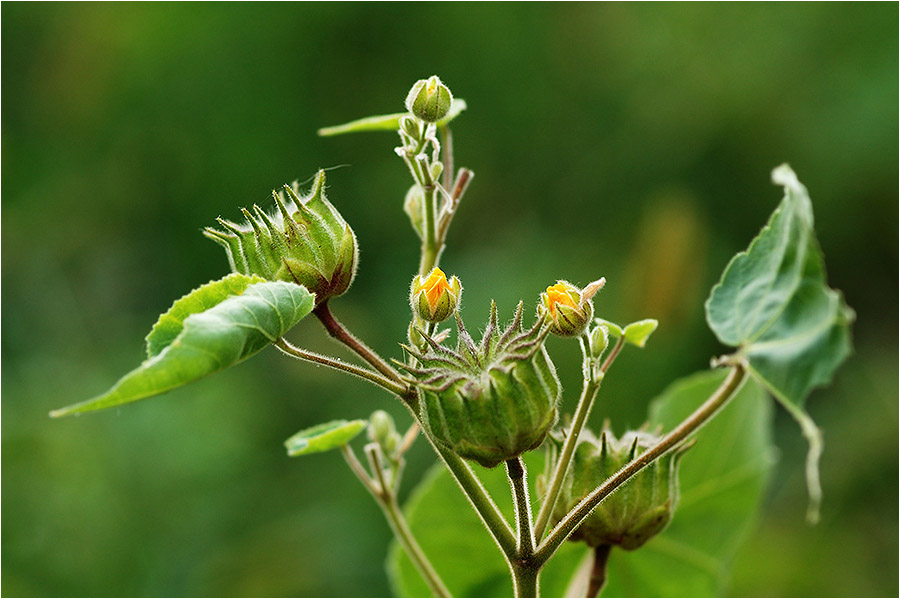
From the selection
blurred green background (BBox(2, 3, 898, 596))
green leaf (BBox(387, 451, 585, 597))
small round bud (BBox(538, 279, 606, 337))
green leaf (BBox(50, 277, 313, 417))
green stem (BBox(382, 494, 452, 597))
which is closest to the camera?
green leaf (BBox(50, 277, 313, 417))

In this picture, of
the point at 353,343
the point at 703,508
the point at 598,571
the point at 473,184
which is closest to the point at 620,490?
the point at 598,571

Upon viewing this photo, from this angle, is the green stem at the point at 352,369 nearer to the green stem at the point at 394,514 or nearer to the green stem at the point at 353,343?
the green stem at the point at 353,343

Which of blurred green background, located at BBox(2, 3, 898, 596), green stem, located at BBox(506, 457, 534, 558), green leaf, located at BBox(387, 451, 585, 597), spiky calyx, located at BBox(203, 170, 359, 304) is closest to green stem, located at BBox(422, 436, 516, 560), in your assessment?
green stem, located at BBox(506, 457, 534, 558)

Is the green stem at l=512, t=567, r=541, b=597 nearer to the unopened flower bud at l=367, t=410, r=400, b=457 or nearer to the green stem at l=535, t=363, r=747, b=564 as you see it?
the green stem at l=535, t=363, r=747, b=564

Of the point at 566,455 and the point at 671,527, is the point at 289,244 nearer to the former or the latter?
the point at 566,455

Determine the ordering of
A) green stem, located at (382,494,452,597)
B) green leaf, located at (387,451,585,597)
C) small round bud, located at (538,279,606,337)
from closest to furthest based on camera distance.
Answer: small round bud, located at (538,279,606,337), green stem, located at (382,494,452,597), green leaf, located at (387,451,585,597)

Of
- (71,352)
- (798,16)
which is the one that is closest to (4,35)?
(71,352)

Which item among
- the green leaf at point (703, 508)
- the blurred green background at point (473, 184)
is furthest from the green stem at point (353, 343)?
the blurred green background at point (473, 184)
